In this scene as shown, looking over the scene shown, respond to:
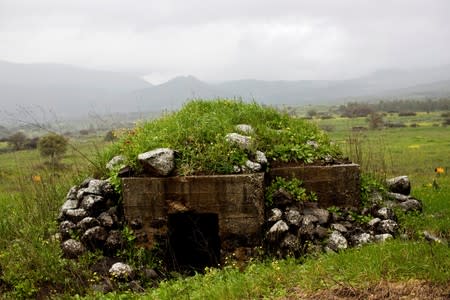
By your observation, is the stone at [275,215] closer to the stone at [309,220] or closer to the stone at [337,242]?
the stone at [309,220]

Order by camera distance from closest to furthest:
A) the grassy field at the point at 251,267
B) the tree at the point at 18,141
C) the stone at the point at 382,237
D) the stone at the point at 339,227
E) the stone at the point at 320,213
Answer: the grassy field at the point at 251,267 < the stone at the point at 382,237 < the stone at the point at 339,227 < the stone at the point at 320,213 < the tree at the point at 18,141

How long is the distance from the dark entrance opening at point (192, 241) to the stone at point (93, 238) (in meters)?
1.14

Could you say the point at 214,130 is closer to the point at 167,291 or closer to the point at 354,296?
the point at 167,291

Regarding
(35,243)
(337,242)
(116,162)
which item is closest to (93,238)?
(35,243)

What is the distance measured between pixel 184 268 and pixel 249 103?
4115 millimetres

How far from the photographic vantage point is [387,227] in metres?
8.68

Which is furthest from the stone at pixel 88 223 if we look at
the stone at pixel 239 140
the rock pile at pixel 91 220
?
the stone at pixel 239 140

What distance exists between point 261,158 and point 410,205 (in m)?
3.28

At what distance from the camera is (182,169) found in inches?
352

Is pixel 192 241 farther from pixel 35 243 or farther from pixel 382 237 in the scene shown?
pixel 382 237

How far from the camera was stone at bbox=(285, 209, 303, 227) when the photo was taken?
852cm

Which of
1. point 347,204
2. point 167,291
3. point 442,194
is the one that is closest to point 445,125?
point 442,194

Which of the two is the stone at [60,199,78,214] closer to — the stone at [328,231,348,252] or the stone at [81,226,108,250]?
the stone at [81,226,108,250]

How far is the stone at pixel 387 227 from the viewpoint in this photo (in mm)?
8648
